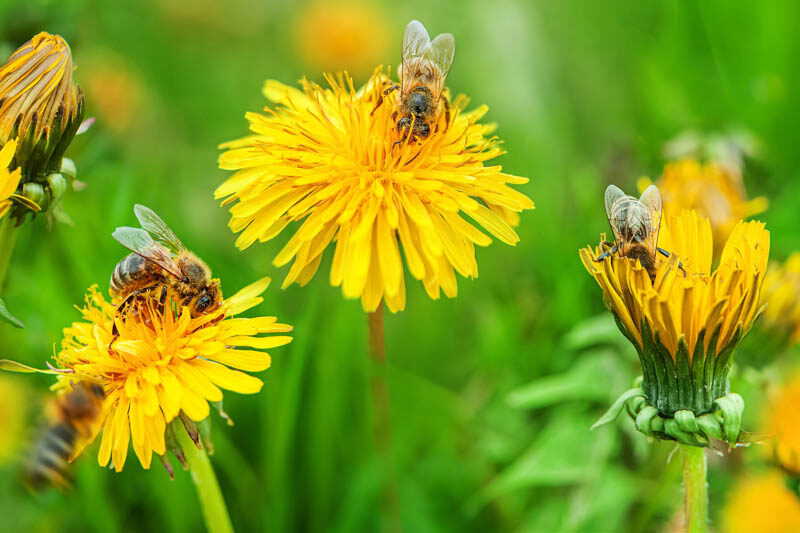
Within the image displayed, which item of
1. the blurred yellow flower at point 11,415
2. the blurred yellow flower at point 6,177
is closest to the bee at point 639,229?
the blurred yellow flower at point 6,177

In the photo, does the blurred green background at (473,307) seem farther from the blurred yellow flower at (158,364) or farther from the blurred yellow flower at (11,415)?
the blurred yellow flower at (158,364)

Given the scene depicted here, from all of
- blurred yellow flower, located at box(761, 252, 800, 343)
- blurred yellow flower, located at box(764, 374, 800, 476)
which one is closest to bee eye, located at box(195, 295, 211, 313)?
blurred yellow flower, located at box(764, 374, 800, 476)

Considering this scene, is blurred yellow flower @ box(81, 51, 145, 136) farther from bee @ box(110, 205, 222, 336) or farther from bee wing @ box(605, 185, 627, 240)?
bee wing @ box(605, 185, 627, 240)

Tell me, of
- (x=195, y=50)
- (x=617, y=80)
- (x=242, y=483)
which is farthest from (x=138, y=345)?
(x=195, y=50)

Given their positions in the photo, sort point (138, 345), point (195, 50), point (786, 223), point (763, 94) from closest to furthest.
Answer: point (138, 345) < point (786, 223) < point (763, 94) < point (195, 50)

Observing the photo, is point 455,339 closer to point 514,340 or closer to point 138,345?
point 514,340

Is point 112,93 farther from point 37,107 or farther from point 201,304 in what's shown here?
point 201,304

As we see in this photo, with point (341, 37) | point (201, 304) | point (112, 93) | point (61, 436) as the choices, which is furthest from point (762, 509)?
point (341, 37)
